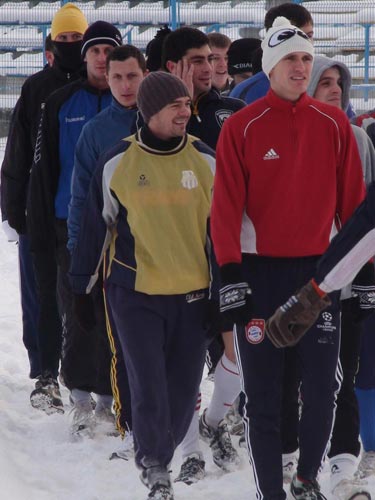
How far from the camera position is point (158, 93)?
4.59 meters

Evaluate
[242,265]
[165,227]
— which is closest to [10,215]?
[165,227]

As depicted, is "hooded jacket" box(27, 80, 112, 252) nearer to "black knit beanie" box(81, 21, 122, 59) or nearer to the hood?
"black knit beanie" box(81, 21, 122, 59)

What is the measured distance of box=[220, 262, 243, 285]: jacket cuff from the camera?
13.0 ft

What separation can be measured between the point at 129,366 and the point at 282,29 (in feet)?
5.12

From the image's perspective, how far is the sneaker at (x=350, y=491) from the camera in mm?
4391

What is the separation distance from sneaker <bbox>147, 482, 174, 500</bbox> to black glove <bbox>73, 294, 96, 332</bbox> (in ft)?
2.78

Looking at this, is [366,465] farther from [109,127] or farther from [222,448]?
[109,127]

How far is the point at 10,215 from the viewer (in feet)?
20.9

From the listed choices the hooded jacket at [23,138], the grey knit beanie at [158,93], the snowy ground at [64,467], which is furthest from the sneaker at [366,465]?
the hooded jacket at [23,138]

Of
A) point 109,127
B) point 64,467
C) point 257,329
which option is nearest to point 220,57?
point 109,127

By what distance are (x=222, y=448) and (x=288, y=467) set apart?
51 cm

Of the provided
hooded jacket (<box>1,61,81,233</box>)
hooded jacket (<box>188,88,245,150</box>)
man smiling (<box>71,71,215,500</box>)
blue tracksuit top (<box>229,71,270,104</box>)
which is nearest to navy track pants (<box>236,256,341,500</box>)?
man smiling (<box>71,71,215,500</box>)

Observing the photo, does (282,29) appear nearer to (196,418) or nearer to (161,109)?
(161,109)

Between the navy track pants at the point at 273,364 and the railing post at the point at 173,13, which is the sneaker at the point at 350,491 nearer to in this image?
the navy track pants at the point at 273,364
